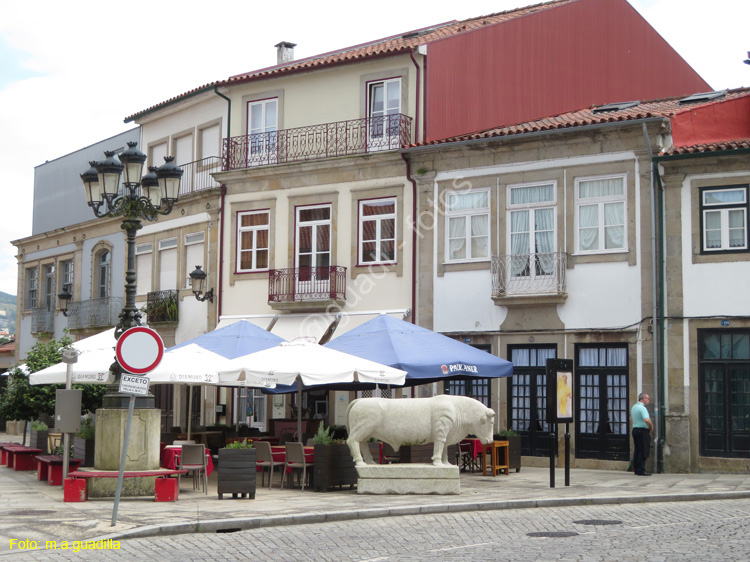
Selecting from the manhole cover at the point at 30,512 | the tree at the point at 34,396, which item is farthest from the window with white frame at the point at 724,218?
the manhole cover at the point at 30,512

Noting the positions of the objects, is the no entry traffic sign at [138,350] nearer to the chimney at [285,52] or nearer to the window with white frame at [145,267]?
the window with white frame at [145,267]

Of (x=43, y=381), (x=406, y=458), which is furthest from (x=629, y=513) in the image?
(x=43, y=381)

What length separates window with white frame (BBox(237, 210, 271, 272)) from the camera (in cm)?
2608

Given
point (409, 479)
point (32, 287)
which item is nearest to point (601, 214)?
point (409, 479)

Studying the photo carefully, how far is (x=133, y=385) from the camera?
11.1 metres

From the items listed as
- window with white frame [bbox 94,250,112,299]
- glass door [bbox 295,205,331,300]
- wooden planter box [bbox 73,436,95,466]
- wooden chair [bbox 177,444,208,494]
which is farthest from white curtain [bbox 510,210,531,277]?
window with white frame [bbox 94,250,112,299]

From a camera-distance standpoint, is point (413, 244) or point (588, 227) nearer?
point (588, 227)

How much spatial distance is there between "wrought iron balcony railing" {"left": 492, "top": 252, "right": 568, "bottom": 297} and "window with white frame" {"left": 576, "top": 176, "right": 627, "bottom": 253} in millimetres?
595

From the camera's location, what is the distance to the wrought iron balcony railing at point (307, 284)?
79.9ft

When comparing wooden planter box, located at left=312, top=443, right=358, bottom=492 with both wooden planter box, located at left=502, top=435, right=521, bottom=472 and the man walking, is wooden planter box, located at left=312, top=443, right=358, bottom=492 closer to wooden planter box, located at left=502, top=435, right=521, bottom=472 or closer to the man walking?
wooden planter box, located at left=502, top=435, right=521, bottom=472

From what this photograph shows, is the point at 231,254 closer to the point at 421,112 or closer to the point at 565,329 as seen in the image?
the point at 421,112

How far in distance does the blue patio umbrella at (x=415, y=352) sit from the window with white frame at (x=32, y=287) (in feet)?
71.1

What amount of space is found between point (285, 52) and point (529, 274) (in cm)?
1332

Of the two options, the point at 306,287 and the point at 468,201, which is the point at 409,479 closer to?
the point at 468,201
